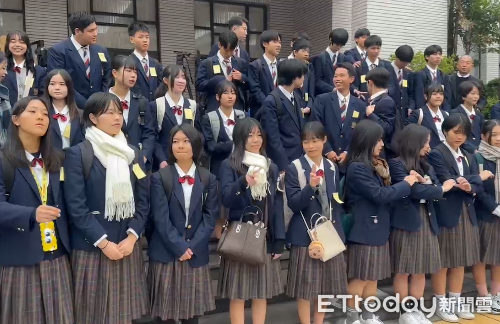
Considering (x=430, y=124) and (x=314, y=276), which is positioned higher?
(x=430, y=124)

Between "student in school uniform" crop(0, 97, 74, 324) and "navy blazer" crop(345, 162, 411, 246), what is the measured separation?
2319mm

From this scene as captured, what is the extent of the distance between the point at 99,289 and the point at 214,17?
26.7ft

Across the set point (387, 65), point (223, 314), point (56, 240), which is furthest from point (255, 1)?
point (56, 240)

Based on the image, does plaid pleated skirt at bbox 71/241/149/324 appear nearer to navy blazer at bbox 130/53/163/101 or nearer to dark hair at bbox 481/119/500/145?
navy blazer at bbox 130/53/163/101

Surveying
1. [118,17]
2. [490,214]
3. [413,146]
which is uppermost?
[118,17]

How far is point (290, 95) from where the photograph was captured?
4.71m

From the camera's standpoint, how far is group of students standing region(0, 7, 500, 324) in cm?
291

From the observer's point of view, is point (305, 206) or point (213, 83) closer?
point (305, 206)

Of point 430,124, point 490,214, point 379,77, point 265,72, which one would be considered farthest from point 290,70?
point 490,214

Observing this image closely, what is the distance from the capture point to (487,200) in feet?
15.2

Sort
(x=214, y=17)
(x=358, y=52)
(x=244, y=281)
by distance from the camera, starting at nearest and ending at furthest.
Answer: (x=244, y=281) < (x=358, y=52) < (x=214, y=17)

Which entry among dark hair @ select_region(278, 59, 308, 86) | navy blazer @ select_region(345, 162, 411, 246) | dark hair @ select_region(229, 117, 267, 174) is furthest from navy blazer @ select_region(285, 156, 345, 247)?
dark hair @ select_region(278, 59, 308, 86)

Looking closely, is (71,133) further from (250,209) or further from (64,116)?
(250,209)

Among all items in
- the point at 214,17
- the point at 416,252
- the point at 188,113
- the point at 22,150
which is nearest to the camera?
the point at 22,150
